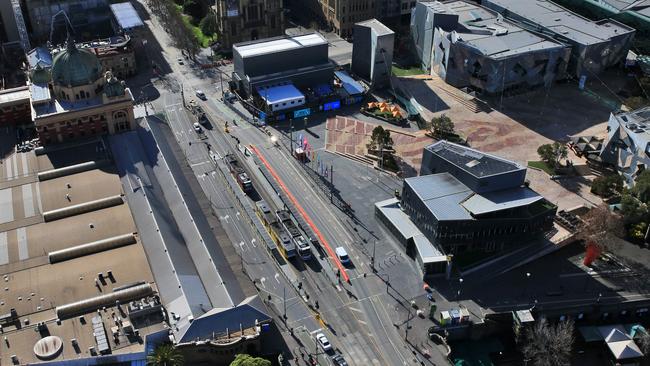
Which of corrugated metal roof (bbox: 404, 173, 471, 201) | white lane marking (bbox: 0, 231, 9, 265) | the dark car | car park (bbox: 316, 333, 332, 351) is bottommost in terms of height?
the dark car

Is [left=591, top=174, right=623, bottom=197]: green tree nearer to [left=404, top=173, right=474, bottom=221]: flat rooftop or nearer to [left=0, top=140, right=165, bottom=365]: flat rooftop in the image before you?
[left=404, top=173, right=474, bottom=221]: flat rooftop

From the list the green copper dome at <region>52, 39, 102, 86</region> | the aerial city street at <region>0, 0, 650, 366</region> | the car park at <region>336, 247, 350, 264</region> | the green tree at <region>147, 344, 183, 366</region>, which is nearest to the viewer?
the green tree at <region>147, 344, 183, 366</region>

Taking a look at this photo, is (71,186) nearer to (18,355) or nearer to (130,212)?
(130,212)

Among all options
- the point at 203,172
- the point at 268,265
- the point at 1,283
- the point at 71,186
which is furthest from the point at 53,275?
the point at 203,172

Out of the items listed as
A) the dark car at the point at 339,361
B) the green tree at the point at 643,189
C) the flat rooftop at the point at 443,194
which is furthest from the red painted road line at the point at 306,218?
the green tree at the point at 643,189

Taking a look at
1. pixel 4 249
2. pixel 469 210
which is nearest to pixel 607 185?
pixel 469 210

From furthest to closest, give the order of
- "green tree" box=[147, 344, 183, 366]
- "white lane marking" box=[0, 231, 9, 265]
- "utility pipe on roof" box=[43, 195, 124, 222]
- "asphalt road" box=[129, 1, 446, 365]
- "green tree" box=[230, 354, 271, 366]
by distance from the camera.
→ 1. "utility pipe on roof" box=[43, 195, 124, 222]
2. "asphalt road" box=[129, 1, 446, 365]
3. "white lane marking" box=[0, 231, 9, 265]
4. "green tree" box=[230, 354, 271, 366]
5. "green tree" box=[147, 344, 183, 366]

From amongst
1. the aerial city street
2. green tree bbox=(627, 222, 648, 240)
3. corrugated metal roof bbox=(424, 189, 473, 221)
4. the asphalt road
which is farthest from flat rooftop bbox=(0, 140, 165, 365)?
green tree bbox=(627, 222, 648, 240)
